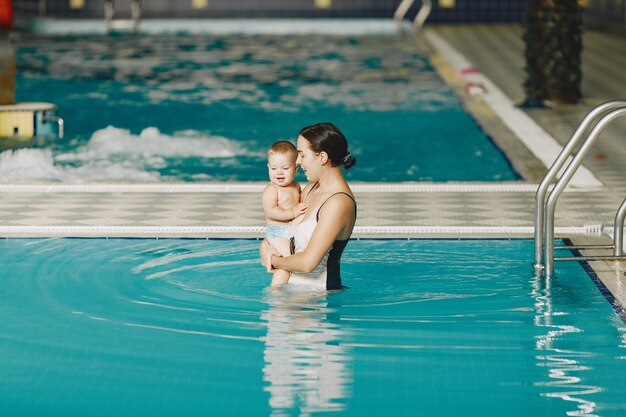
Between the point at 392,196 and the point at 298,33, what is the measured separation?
17.6 metres

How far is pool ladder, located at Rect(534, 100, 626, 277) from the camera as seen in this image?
574cm

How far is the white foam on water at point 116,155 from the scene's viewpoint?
10750 millimetres

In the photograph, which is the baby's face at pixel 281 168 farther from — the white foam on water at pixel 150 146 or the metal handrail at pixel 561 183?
the white foam on water at pixel 150 146

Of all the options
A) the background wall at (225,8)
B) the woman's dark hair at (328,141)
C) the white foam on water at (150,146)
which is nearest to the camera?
the woman's dark hair at (328,141)

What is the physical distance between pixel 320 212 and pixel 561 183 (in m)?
1.30

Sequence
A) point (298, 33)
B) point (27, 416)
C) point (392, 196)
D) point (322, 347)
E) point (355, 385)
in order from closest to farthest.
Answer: point (27, 416), point (355, 385), point (322, 347), point (392, 196), point (298, 33)

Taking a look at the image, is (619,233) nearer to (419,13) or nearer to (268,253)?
(268,253)

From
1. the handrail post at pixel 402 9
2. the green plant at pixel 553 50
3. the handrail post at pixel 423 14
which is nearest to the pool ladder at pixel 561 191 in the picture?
the green plant at pixel 553 50

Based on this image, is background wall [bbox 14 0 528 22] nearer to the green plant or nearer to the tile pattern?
the green plant

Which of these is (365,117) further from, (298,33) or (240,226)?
(298,33)

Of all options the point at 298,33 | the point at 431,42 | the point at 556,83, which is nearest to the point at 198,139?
the point at 556,83

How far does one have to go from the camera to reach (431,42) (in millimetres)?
23297

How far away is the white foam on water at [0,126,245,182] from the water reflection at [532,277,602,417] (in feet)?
17.3

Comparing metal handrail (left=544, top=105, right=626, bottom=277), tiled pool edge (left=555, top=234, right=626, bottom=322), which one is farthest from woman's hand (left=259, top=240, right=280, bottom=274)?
tiled pool edge (left=555, top=234, right=626, bottom=322)
